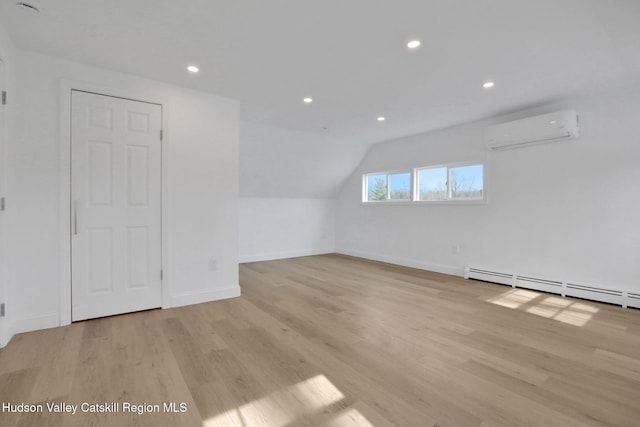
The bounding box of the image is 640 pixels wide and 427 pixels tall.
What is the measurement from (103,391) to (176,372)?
39 cm

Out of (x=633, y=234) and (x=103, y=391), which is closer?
(x=103, y=391)

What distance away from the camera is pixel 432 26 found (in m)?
2.05

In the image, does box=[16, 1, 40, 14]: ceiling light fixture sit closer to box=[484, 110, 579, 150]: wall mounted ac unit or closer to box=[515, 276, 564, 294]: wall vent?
box=[484, 110, 579, 150]: wall mounted ac unit

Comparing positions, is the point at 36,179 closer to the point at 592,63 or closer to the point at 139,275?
the point at 139,275

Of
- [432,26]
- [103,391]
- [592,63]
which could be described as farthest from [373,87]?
[103,391]

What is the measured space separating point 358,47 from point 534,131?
2.76 meters

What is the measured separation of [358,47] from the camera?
235cm

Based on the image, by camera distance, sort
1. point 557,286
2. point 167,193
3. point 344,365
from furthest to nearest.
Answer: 1. point 557,286
2. point 167,193
3. point 344,365

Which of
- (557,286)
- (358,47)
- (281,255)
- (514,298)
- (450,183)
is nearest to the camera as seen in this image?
(358,47)

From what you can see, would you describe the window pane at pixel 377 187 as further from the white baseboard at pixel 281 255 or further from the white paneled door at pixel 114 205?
the white paneled door at pixel 114 205

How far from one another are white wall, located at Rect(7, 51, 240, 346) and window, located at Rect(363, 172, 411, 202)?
345 centimetres

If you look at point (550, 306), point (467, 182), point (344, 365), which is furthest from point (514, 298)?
point (344, 365)

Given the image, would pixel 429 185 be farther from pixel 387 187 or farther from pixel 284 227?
pixel 284 227

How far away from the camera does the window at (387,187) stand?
18.4ft
